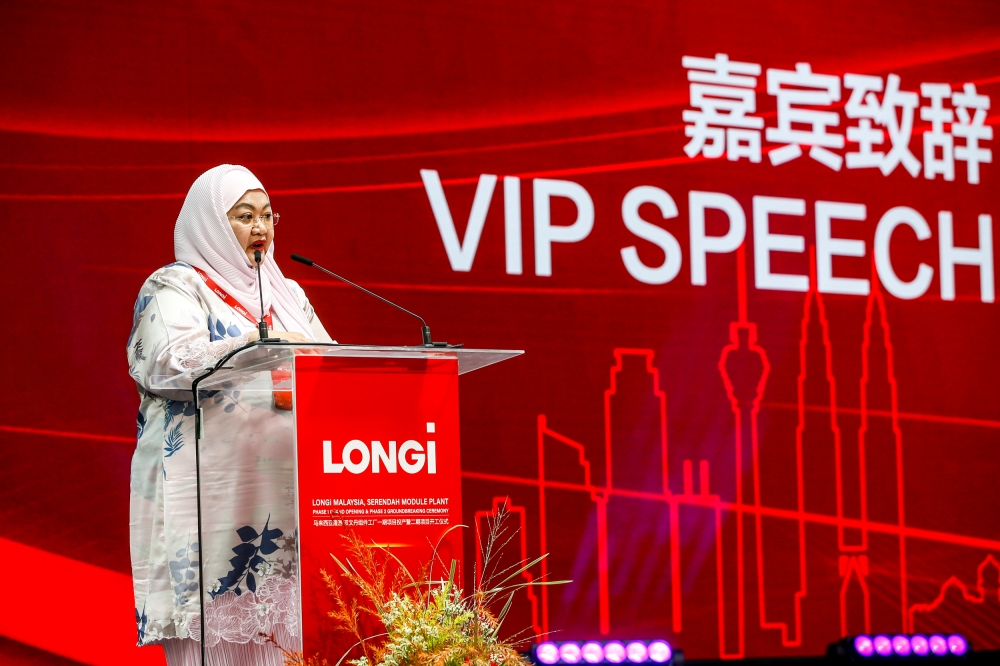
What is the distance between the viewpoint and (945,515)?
4234 millimetres

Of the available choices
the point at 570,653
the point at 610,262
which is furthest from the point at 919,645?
the point at 610,262

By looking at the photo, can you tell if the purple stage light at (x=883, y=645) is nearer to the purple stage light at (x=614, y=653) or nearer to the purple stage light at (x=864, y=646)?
the purple stage light at (x=864, y=646)

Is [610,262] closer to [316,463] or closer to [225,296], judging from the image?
[225,296]

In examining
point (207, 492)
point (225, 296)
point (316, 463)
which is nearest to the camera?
point (316, 463)

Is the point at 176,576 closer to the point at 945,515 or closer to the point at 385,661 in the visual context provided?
the point at 385,661

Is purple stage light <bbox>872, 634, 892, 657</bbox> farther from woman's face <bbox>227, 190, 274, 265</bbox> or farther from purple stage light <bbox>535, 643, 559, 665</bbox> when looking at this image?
woman's face <bbox>227, 190, 274, 265</bbox>

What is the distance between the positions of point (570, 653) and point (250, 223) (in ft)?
6.23

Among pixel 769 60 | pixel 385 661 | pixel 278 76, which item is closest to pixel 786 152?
pixel 769 60

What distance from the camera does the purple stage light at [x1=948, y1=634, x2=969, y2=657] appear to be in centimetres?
397

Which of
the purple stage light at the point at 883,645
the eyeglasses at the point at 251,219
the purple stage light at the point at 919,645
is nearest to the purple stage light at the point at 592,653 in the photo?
the purple stage light at the point at 883,645

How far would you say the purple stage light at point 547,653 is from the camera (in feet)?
11.8

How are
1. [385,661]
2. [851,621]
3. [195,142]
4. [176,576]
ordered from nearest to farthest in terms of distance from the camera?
[385,661]
[176,576]
[195,142]
[851,621]

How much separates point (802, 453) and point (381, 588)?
2596 mm

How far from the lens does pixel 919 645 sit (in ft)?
13.0
